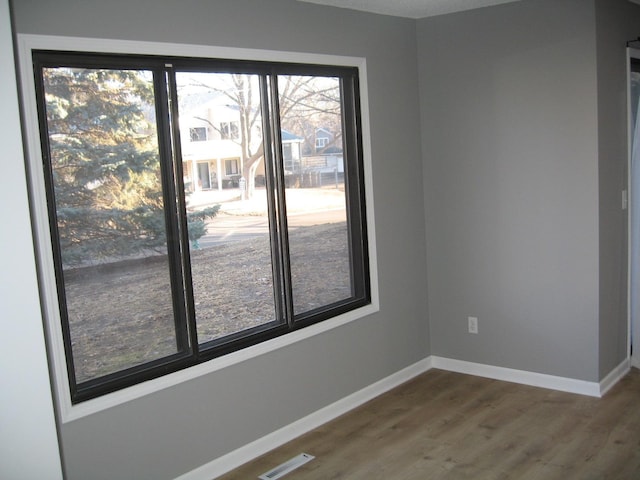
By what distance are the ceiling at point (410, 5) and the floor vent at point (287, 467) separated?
258 centimetres

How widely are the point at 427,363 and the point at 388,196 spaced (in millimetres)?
1335

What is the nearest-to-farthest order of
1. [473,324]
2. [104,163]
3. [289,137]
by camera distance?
[104,163] → [289,137] → [473,324]

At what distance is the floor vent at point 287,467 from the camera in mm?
3272

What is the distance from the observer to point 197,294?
10.7 feet

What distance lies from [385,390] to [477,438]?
897 millimetres

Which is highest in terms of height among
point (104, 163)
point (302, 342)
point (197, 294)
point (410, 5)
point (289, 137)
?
point (410, 5)

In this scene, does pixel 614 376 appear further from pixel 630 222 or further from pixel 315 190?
pixel 315 190

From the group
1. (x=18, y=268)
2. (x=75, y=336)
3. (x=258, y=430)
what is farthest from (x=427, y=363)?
(x=18, y=268)

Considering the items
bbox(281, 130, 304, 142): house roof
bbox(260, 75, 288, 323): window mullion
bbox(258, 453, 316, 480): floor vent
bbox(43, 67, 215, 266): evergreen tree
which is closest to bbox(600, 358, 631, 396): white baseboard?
bbox(258, 453, 316, 480): floor vent

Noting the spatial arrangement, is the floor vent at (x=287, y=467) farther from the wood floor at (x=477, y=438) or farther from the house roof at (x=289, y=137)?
the house roof at (x=289, y=137)

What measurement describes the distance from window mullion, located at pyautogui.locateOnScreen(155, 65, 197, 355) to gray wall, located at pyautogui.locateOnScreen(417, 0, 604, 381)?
2.08 m

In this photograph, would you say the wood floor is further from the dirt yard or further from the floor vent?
the dirt yard

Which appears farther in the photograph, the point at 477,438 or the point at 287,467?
the point at 477,438

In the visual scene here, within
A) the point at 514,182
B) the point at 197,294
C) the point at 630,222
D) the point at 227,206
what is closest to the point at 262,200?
the point at 227,206
